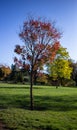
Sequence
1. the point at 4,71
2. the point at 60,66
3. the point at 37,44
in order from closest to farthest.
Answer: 1. the point at 37,44
2. the point at 60,66
3. the point at 4,71

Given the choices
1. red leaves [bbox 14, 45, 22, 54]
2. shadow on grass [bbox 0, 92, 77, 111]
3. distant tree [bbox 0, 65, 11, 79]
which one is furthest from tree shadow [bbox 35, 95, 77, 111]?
distant tree [bbox 0, 65, 11, 79]

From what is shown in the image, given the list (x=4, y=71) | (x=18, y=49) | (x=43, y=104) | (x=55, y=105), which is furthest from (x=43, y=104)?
(x=4, y=71)

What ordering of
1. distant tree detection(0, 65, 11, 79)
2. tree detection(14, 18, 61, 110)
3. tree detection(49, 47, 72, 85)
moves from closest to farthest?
tree detection(14, 18, 61, 110), tree detection(49, 47, 72, 85), distant tree detection(0, 65, 11, 79)

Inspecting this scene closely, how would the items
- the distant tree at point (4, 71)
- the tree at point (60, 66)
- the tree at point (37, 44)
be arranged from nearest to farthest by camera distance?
the tree at point (37, 44)
the tree at point (60, 66)
the distant tree at point (4, 71)

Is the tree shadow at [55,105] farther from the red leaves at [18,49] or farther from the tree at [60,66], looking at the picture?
the tree at [60,66]

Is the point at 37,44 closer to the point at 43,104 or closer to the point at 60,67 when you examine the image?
the point at 43,104

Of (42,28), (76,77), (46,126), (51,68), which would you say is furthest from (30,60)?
(76,77)

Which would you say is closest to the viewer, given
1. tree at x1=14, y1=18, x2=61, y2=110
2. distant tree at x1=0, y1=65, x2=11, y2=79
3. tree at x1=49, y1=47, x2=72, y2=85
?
tree at x1=14, y1=18, x2=61, y2=110

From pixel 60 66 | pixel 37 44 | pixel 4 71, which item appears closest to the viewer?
pixel 37 44

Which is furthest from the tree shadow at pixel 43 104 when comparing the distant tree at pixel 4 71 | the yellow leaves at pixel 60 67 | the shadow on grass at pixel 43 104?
the distant tree at pixel 4 71

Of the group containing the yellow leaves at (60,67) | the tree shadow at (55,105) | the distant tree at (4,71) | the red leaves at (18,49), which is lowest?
the tree shadow at (55,105)

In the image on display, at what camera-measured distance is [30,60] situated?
76.7 feet

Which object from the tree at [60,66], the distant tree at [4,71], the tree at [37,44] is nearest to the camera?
the tree at [37,44]

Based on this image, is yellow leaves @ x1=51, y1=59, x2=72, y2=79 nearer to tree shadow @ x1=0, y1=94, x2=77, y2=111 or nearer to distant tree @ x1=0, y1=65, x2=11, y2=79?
tree shadow @ x1=0, y1=94, x2=77, y2=111
